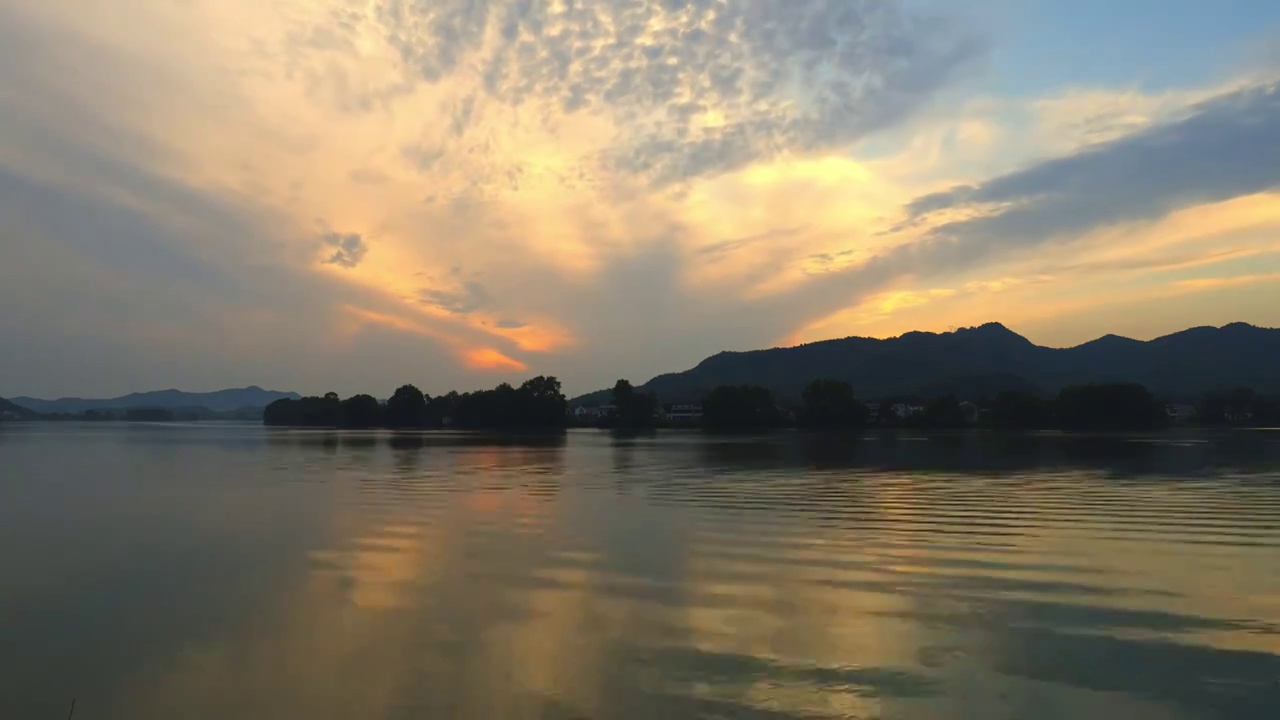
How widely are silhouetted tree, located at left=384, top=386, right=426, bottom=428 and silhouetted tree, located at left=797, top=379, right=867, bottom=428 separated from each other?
90579mm

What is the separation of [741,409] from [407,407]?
8192 centimetres

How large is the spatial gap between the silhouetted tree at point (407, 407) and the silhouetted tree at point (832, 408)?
297ft

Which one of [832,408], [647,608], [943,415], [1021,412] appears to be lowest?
[647,608]

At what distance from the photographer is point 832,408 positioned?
5325 inches

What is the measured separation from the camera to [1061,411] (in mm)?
129500

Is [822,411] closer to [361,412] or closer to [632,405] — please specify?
[632,405]

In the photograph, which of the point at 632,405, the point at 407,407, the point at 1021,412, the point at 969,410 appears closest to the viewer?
the point at 1021,412

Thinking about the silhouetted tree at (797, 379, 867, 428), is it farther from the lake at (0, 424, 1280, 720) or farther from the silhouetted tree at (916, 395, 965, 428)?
the lake at (0, 424, 1280, 720)

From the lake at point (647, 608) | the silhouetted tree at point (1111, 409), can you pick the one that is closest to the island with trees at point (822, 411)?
the silhouetted tree at point (1111, 409)

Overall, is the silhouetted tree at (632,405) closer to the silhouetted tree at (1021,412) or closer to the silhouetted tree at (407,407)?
the silhouetted tree at (407,407)

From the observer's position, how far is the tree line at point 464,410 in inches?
6171

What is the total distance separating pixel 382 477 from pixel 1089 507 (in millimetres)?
29368

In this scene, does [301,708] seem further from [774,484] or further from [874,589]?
[774,484]

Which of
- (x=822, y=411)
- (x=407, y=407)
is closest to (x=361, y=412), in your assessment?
(x=407, y=407)
